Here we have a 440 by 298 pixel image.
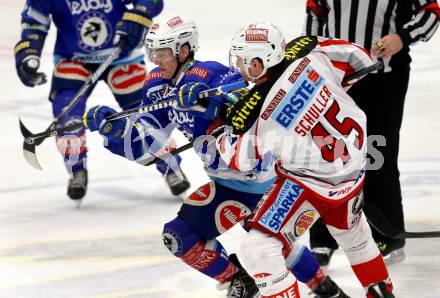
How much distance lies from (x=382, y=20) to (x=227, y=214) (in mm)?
1107

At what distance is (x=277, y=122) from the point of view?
12.3ft

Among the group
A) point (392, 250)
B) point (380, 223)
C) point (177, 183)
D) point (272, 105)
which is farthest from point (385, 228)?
point (177, 183)

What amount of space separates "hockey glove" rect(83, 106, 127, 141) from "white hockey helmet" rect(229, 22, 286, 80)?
0.71 metres

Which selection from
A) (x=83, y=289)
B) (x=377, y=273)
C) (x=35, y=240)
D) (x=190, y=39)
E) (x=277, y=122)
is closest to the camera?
(x=277, y=122)

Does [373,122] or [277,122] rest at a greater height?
[277,122]

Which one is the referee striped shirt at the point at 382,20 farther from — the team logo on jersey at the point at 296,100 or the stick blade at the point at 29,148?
the stick blade at the point at 29,148

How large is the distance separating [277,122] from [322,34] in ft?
3.87

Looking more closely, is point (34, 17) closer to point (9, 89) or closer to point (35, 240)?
point (35, 240)

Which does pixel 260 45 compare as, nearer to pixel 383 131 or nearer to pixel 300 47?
pixel 300 47

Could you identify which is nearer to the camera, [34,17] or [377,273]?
[377,273]

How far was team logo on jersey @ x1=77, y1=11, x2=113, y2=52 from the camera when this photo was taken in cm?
601

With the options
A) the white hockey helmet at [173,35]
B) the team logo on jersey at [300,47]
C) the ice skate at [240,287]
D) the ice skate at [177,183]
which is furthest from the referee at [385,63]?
the ice skate at [177,183]

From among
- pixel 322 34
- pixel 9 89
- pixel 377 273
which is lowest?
pixel 9 89

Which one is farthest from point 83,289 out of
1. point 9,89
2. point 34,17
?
point 9,89
